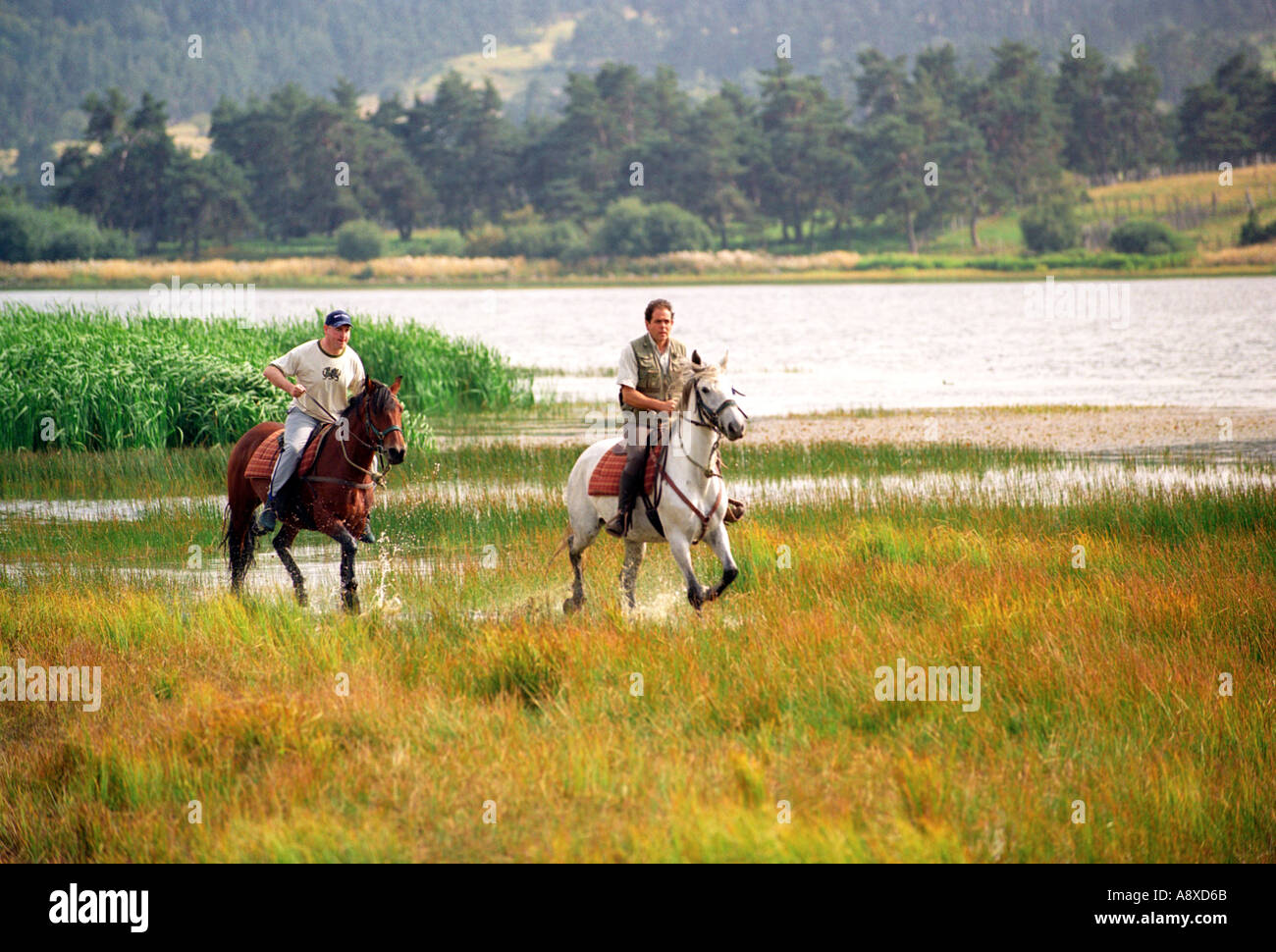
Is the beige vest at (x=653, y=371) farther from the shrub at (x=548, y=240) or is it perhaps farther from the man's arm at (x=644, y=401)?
the shrub at (x=548, y=240)

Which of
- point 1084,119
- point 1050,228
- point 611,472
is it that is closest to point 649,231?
point 1050,228

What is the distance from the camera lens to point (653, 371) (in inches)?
444

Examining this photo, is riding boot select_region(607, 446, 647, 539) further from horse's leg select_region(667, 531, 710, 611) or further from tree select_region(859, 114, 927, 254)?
tree select_region(859, 114, 927, 254)

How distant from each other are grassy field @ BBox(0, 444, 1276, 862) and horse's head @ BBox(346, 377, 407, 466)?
1.39 metres

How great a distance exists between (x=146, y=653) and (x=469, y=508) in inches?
269

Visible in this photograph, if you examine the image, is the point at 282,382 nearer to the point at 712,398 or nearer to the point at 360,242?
the point at 712,398

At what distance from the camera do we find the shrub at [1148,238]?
362 ft

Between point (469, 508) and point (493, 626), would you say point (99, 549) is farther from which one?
point (493, 626)

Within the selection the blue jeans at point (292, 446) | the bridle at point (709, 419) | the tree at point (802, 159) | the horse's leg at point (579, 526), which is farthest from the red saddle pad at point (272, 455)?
the tree at point (802, 159)

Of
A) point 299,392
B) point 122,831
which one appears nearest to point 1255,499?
point 299,392

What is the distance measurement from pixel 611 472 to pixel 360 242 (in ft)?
382

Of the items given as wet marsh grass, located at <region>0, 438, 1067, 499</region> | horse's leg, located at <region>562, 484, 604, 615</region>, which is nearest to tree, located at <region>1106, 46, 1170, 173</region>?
wet marsh grass, located at <region>0, 438, 1067, 499</region>

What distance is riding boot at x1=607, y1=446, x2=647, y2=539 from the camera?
11.3 metres

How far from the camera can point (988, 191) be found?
423ft
